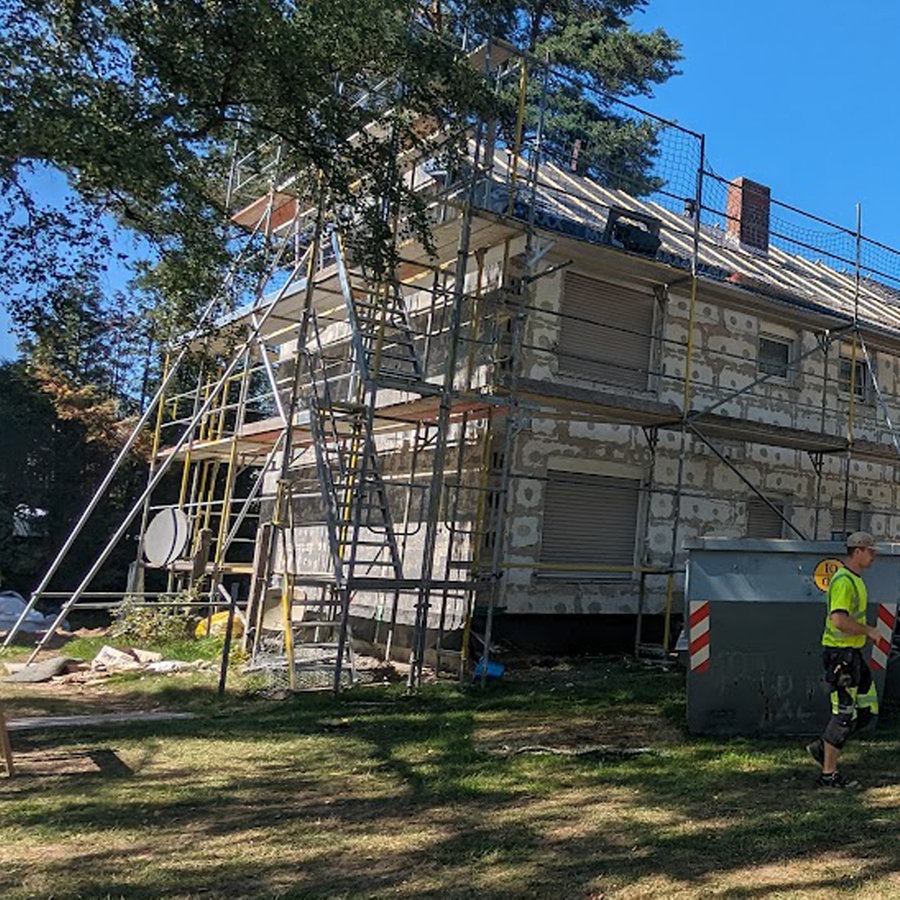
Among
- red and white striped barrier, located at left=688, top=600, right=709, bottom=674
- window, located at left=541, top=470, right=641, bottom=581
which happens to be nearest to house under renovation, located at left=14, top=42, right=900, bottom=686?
window, located at left=541, top=470, right=641, bottom=581

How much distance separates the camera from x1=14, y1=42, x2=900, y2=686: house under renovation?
10453 mm

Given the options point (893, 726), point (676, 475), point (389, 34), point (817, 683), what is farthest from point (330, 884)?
point (676, 475)

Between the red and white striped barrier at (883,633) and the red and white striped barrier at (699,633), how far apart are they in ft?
4.67

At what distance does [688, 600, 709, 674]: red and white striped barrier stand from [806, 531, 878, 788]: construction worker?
114 cm

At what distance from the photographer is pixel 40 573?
77.5ft

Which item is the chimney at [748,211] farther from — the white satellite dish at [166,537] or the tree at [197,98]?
the white satellite dish at [166,537]

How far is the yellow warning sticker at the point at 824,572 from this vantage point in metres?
7.09

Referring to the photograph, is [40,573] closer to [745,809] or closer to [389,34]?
[389,34]

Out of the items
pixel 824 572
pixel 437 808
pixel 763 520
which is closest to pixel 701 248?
pixel 763 520

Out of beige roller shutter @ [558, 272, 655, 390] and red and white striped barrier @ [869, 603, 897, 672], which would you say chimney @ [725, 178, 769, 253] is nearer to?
beige roller shutter @ [558, 272, 655, 390]

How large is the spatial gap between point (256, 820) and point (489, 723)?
3206mm

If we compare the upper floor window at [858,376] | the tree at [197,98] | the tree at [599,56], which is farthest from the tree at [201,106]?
the tree at [599,56]

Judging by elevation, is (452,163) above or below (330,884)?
above

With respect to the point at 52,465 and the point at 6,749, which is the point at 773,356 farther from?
the point at 52,465
